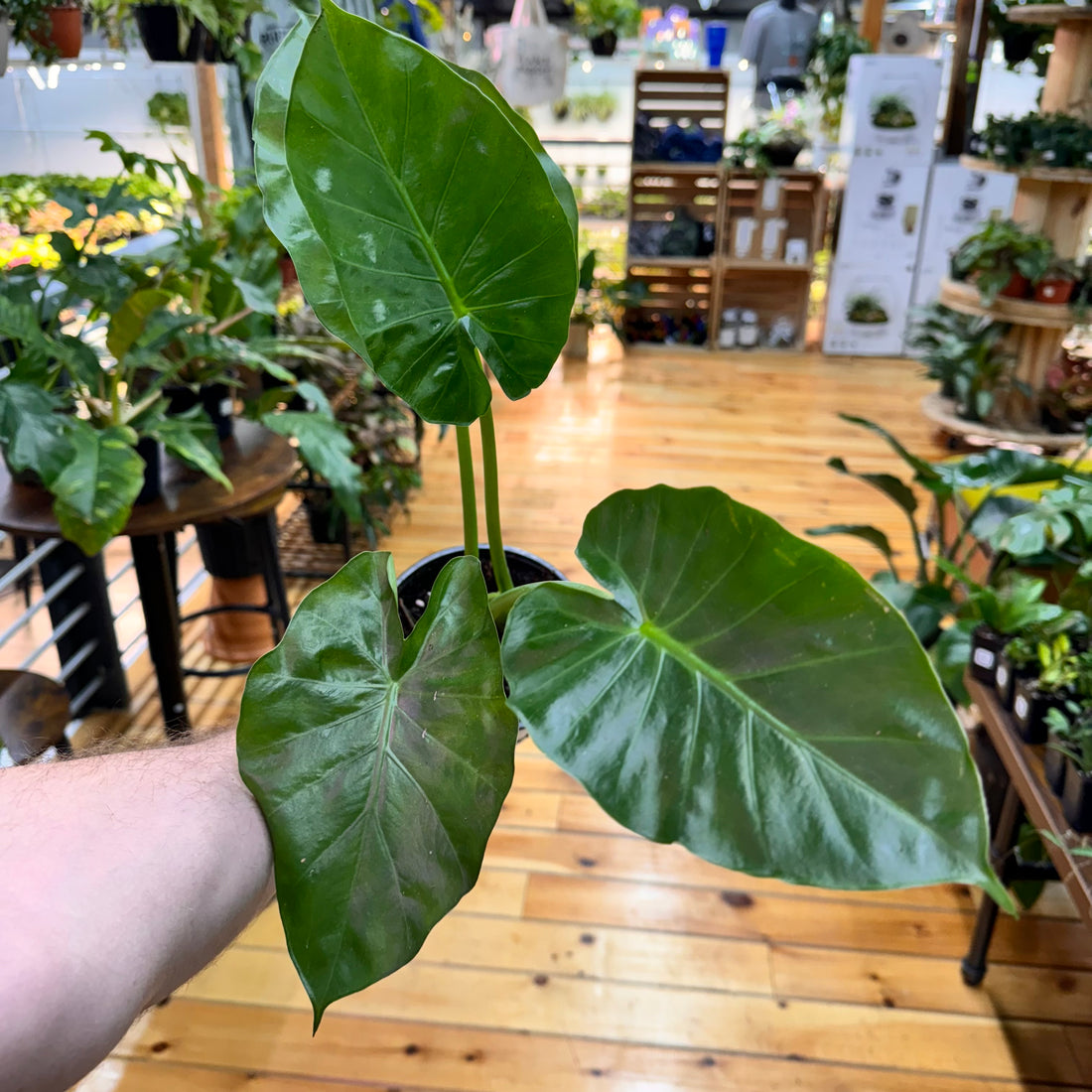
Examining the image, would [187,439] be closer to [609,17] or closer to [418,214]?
[418,214]

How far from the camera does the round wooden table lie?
1.92 metres

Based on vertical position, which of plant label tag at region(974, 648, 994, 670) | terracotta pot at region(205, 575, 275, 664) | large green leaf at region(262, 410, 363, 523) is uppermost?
large green leaf at region(262, 410, 363, 523)

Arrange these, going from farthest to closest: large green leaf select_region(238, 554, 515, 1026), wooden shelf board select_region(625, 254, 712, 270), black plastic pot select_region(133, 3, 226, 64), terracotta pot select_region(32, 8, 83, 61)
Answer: wooden shelf board select_region(625, 254, 712, 270) → black plastic pot select_region(133, 3, 226, 64) → terracotta pot select_region(32, 8, 83, 61) → large green leaf select_region(238, 554, 515, 1026)

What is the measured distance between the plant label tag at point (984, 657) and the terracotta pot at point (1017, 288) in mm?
2482

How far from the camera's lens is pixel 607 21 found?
6332mm

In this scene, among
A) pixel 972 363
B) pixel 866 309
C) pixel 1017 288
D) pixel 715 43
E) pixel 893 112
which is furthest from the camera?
pixel 715 43

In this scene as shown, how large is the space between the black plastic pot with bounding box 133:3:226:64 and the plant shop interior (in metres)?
0.02

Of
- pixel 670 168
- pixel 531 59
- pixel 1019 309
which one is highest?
pixel 531 59

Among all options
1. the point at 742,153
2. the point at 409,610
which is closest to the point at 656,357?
the point at 742,153

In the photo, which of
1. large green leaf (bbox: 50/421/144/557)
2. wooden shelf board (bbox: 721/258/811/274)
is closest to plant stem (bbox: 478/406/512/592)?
large green leaf (bbox: 50/421/144/557)

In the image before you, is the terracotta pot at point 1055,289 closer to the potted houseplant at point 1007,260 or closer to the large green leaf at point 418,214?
the potted houseplant at point 1007,260

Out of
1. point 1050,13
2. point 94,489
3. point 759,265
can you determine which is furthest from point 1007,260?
point 94,489

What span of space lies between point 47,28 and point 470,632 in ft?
7.68

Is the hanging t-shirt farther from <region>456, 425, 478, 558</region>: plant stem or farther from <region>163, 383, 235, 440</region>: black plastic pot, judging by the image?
<region>456, 425, 478, 558</region>: plant stem
